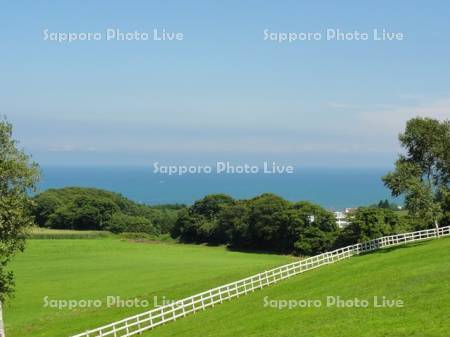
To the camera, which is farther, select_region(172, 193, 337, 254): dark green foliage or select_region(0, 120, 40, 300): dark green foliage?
A: select_region(172, 193, 337, 254): dark green foliage

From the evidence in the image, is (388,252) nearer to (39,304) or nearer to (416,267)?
(416,267)

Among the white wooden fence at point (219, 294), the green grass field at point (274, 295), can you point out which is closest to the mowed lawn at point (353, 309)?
the green grass field at point (274, 295)

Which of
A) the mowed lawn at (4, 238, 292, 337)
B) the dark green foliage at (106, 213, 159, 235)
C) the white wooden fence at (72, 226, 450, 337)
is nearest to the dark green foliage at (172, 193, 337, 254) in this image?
the mowed lawn at (4, 238, 292, 337)

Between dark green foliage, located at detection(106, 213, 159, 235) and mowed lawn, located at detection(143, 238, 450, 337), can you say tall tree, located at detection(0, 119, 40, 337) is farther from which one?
dark green foliage, located at detection(106, 213, 159, 235)

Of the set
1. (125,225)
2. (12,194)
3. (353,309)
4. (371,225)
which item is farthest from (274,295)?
(125,225)

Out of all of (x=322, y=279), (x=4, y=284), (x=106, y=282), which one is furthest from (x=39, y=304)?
(x=322, y=279)

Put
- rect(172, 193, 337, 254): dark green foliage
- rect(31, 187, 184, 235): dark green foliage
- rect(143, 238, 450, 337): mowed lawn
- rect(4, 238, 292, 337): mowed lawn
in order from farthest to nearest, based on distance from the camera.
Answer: rect(31, 187, 184, 235): dark green foliage → rect(172, 193, 337, 254): dark green foliage → rect(4, 238, 292, 337): mowed lawn → rect(143, 238, 450, 337): mowed lawn

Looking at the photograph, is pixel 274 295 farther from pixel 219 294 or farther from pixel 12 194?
pixel 12 194

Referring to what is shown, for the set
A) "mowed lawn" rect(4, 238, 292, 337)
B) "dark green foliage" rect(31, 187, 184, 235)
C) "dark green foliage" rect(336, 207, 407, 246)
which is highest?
"dark green foliage" rect(31, 187, 184, 235)
